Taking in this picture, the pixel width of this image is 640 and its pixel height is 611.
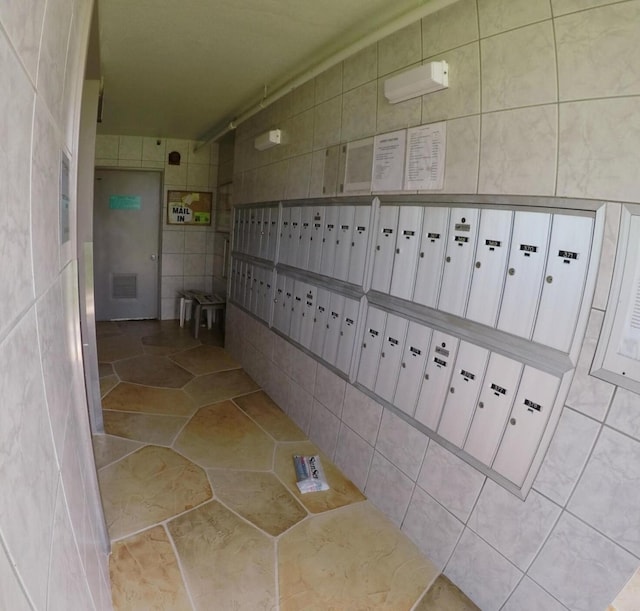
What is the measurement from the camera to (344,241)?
2.35 metres

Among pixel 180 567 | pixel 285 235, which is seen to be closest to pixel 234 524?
pixel 180 567

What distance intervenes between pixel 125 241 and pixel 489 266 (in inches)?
198

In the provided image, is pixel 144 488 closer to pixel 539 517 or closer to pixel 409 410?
pixel 409 410

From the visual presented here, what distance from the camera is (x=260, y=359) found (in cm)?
351

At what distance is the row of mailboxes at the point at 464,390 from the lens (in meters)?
1.44

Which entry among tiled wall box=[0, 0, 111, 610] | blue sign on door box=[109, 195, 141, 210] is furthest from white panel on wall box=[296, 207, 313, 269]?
blue sign on door box=[109, 195, 141, 210]

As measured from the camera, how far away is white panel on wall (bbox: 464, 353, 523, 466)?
4.91ft

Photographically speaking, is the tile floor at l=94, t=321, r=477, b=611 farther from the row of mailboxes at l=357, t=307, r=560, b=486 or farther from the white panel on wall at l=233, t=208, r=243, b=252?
the white panel on wall at l=233, t=208, r=243, b=252

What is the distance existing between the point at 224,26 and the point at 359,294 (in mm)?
1641

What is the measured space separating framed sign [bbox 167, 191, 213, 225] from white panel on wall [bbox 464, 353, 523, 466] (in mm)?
4766

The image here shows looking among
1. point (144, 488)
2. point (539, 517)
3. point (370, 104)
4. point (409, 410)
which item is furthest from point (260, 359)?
point (539, 517)

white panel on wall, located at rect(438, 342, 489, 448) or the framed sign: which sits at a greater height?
the framed sign

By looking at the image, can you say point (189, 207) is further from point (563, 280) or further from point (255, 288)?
point (563, 280)

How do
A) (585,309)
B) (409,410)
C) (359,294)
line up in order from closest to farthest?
(585,309)
(409,410)
(359,294)
